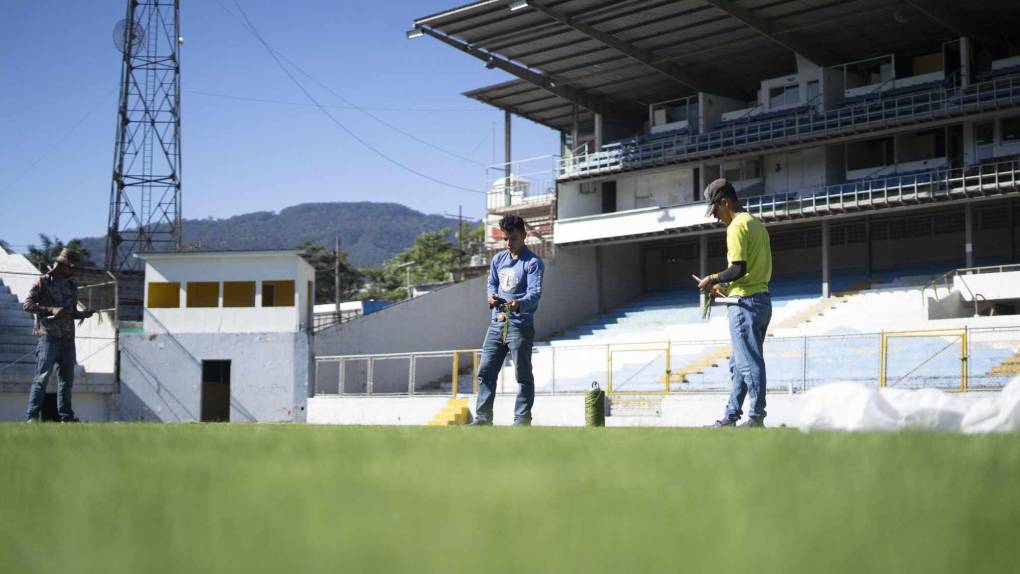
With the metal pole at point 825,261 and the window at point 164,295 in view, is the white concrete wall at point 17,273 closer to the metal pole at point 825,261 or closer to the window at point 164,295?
the window at point 164,295

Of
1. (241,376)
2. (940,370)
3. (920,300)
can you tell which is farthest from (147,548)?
(920,300)

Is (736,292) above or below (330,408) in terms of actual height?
above

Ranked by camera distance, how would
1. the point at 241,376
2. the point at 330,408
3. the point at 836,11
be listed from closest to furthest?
the point at 330,408
the point at 241,376
the point at 836,11

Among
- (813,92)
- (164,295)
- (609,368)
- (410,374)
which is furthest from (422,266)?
(609,368)

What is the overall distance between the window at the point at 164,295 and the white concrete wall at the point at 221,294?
13 centimetres

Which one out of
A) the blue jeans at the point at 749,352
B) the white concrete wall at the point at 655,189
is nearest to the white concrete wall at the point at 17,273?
the white concrete wall at the point at 655,189

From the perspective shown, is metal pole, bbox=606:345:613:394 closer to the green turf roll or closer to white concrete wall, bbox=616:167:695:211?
the green turf roll

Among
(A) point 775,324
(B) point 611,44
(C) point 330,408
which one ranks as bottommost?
(C) point 330,408

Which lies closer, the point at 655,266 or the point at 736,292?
the point at 736,292

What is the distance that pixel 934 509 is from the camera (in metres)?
1.79

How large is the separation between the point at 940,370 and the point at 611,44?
1983cm

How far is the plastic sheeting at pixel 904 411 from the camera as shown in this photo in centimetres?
426

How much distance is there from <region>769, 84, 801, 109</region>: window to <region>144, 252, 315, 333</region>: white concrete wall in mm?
17324

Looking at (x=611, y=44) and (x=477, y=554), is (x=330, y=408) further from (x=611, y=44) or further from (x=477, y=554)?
(x=477, y=554)
